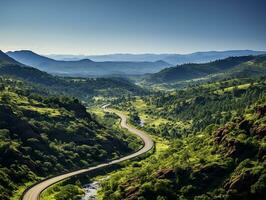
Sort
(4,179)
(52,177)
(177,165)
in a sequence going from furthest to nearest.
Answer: (52,177), (4,179), (177,165)

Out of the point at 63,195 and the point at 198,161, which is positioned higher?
the point at 198,161

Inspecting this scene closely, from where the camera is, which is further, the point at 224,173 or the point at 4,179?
the point at 4,179

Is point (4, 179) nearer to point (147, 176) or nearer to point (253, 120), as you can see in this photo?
point (147, 176)

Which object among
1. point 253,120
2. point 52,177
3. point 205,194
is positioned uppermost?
point 253,120

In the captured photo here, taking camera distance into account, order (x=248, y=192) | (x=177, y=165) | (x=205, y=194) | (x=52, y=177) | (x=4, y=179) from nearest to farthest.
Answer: (x=248, y=192) → (x=205, y=194) → (x=177, y=165) → (x=4, y=179) → (x=52, y=177)

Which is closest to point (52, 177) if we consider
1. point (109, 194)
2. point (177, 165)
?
point (109, 194)

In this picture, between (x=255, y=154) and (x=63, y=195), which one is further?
(x=63, y=195)

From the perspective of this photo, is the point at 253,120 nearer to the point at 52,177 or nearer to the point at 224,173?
the point at 224,173

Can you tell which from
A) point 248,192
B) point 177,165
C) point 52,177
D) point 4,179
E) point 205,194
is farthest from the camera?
point 52,177

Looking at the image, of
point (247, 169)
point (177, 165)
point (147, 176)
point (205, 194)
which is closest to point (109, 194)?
point (147, 176)
